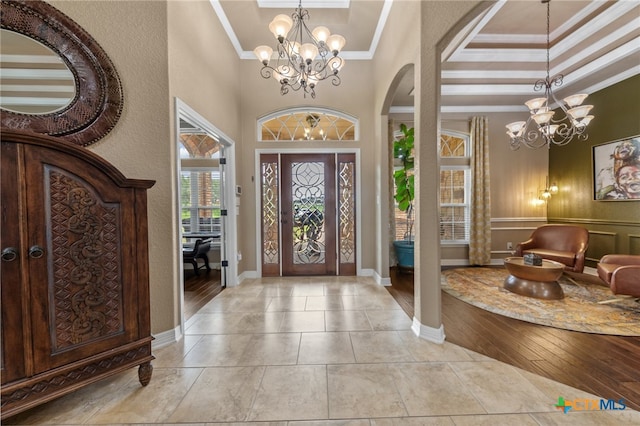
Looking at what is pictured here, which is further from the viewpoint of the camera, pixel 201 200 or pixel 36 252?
pixel 201 200

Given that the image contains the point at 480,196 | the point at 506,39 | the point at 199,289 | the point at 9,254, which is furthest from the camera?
the point at 480,196

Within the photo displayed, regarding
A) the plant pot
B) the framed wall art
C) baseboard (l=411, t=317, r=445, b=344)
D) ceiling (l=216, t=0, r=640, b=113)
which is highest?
ceiling (l=216, t=0, r=640, b=113)

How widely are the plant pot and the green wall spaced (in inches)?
128

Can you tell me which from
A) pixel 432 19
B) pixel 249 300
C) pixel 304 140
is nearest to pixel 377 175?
pixel 304 140

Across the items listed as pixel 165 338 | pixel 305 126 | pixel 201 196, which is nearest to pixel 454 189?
pixel 305 126

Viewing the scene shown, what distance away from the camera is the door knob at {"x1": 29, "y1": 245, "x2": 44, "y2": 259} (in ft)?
4.30

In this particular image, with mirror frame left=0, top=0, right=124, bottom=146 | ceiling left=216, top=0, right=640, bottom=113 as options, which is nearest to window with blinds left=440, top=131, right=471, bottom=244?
ceiling left=216, top=0, right=640, bottom=113

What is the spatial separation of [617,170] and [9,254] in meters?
7.14

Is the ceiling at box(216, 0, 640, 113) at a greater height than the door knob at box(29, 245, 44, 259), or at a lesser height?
greater

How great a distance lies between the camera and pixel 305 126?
4.39 m

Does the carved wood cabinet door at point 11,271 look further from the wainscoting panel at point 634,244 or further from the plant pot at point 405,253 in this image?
the wainscoting panel at point 634,244

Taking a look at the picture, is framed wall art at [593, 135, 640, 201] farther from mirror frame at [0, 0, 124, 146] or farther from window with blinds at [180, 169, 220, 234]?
window with blinds at [180, 169, 220, 234]

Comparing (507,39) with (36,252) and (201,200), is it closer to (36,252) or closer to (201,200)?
(36,252)

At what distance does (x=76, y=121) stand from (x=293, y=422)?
8.47ft
